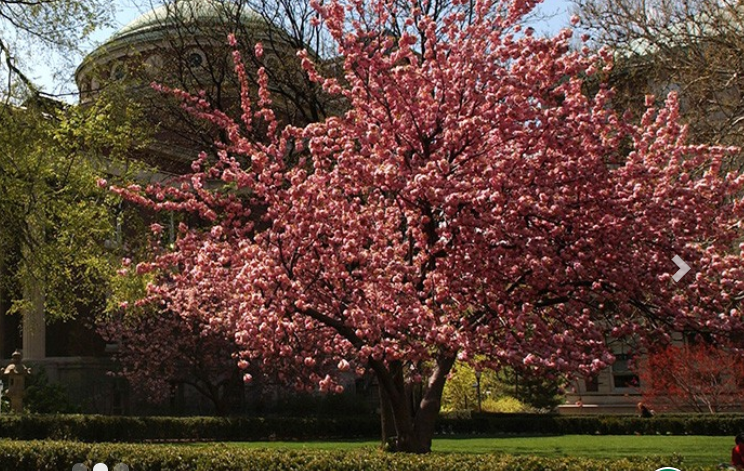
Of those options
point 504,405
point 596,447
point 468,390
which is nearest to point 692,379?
point 504,405

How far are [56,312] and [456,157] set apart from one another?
1262 cm

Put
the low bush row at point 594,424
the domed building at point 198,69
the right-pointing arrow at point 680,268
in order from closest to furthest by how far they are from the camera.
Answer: the right-pointing arrow at point 680,268 → the domed building at point 198,69 → the low bush row at point 594,424

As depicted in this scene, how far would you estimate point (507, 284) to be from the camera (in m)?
11.0

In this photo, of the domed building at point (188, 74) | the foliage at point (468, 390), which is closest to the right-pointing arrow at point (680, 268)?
the domed building at point (188, 74)

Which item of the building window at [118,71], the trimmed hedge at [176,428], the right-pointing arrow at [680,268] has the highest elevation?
the building window at [118,71]

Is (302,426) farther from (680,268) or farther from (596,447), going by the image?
(680,268)

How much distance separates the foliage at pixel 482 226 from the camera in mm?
10234

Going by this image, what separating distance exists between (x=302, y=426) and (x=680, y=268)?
1848 centimetres

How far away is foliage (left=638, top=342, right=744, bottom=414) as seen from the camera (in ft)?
104

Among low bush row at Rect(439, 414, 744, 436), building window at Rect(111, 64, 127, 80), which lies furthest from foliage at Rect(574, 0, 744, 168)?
low bush row at Rect(439, 414, 744, 436)

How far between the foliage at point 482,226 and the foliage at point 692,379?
2207cm

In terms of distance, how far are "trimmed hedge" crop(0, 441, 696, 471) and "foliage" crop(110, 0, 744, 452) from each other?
1067 millimetres

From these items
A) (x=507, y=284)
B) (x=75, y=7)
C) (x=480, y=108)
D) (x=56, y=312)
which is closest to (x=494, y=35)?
(x=480, y=108)

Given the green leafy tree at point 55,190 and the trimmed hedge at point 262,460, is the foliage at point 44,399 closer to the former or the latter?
the green leafy tree at point 55,190
